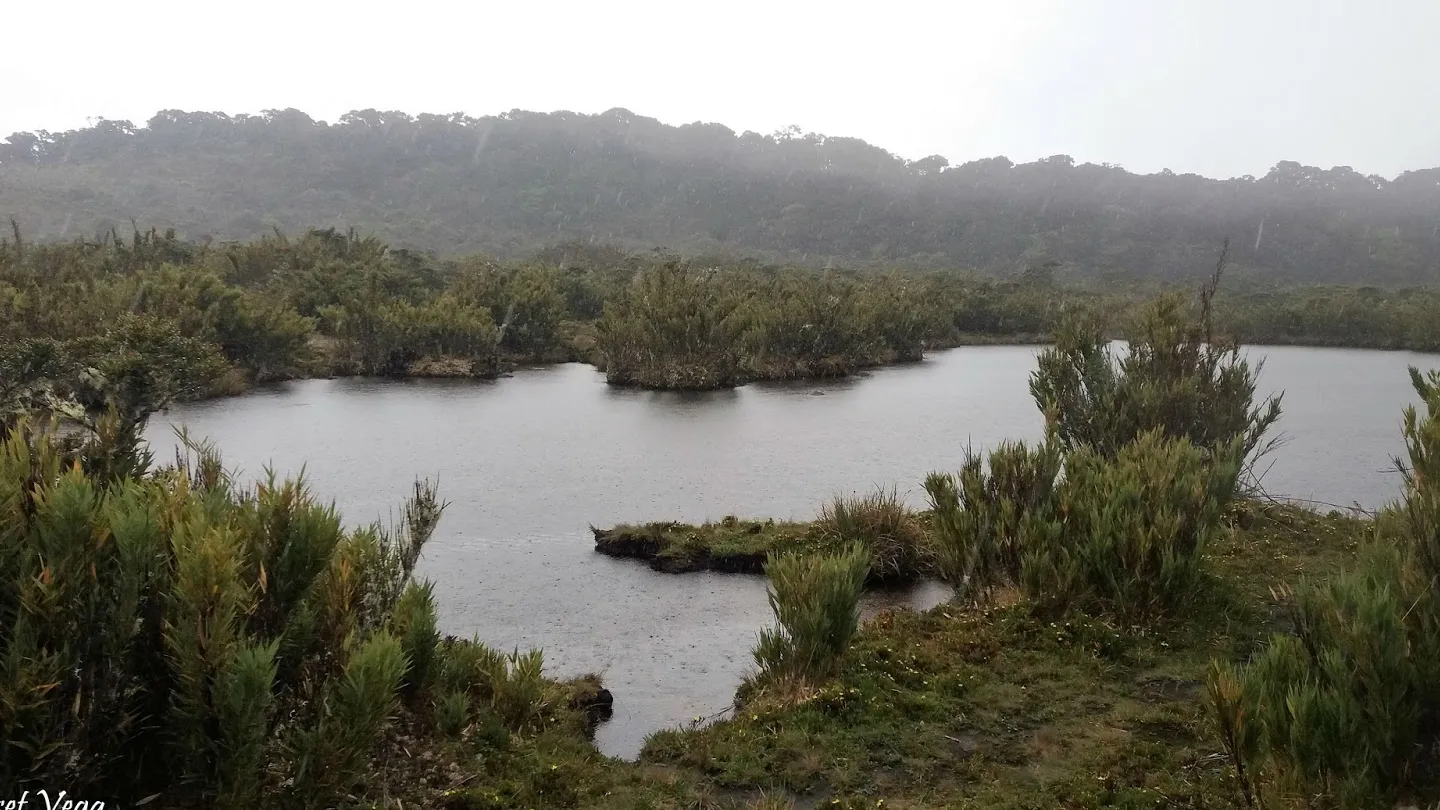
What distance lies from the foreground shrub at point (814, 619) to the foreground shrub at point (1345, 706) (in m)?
3.63

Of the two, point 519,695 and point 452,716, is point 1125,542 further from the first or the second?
point 452,716

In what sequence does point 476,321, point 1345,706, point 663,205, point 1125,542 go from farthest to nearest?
1. point 663,205
2. point 476,321
3. point 1125,542
4. point 1345,706

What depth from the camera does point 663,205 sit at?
172250 millimetres

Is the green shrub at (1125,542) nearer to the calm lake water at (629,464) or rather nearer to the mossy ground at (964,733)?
the mossy ground at (964,733)

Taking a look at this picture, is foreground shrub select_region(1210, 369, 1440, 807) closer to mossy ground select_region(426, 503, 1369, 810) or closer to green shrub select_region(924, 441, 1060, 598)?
mossy ground select_region(426, 503, 1369, 810)

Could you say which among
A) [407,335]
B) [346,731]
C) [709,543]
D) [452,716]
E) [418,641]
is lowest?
[709,543]

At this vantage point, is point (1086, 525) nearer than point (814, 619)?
No

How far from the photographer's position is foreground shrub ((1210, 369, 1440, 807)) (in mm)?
4891

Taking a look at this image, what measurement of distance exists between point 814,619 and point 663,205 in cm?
16980

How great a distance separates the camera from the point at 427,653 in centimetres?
669

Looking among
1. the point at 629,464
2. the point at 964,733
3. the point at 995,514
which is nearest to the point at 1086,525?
the point at 995,514

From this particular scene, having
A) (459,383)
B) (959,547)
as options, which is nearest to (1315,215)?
(459,383)

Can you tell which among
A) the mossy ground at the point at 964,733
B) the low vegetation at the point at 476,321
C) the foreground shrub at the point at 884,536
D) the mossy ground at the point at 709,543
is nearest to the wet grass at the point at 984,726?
the mossy ground at the point at 964,733

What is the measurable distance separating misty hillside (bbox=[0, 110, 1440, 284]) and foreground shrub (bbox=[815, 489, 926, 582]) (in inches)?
4189
